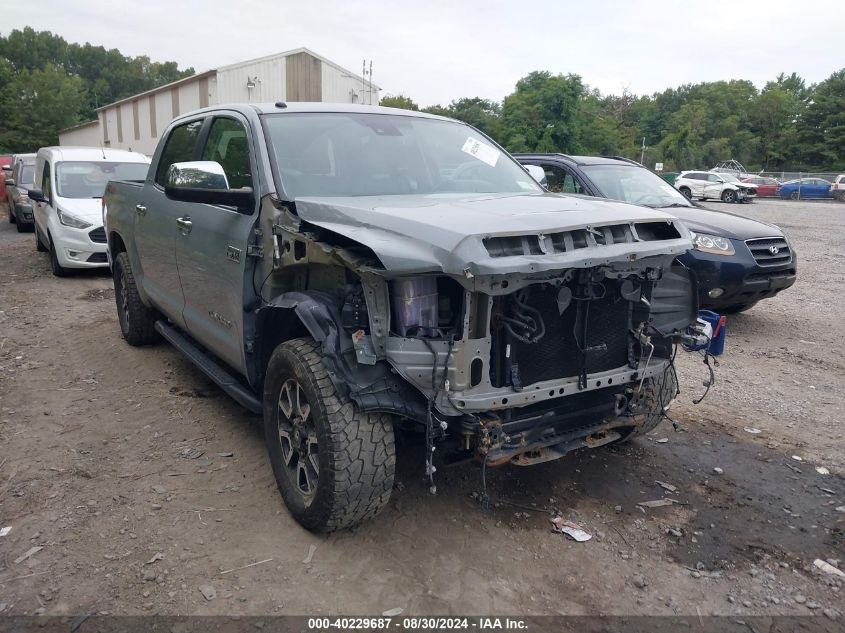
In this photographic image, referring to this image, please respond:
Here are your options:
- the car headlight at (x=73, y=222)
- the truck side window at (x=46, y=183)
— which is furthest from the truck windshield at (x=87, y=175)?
the car headlight at (x=73, y=222)

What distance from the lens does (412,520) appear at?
337 cm

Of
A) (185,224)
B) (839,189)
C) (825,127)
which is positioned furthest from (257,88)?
(825,127)

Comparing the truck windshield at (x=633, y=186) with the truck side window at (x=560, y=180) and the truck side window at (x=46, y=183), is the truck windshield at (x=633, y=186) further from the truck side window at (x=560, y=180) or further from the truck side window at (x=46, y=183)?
the truck side window at (x=46, y=183)

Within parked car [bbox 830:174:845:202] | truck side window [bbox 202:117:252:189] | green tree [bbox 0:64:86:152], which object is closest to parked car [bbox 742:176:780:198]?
parked car [bbox 830:174:845:202]

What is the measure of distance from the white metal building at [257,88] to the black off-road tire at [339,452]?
25.7 m

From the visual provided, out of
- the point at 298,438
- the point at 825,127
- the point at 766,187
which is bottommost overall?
the point at 298,438

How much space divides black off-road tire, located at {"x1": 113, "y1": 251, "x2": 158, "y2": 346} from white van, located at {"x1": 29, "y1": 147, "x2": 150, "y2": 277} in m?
3.24

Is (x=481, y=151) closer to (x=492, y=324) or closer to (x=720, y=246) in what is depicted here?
(x=492, y=324)

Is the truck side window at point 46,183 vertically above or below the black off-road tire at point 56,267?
above

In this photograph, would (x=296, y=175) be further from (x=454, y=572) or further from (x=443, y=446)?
(x=454, y=572)

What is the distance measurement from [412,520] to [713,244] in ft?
16.6

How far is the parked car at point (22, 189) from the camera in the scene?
15258mm

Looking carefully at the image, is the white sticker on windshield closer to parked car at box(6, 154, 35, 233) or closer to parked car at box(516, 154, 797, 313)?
parked car at box(516, 154, 797, 313)

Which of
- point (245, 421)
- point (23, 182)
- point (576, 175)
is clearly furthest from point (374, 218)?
point (23, 182)
